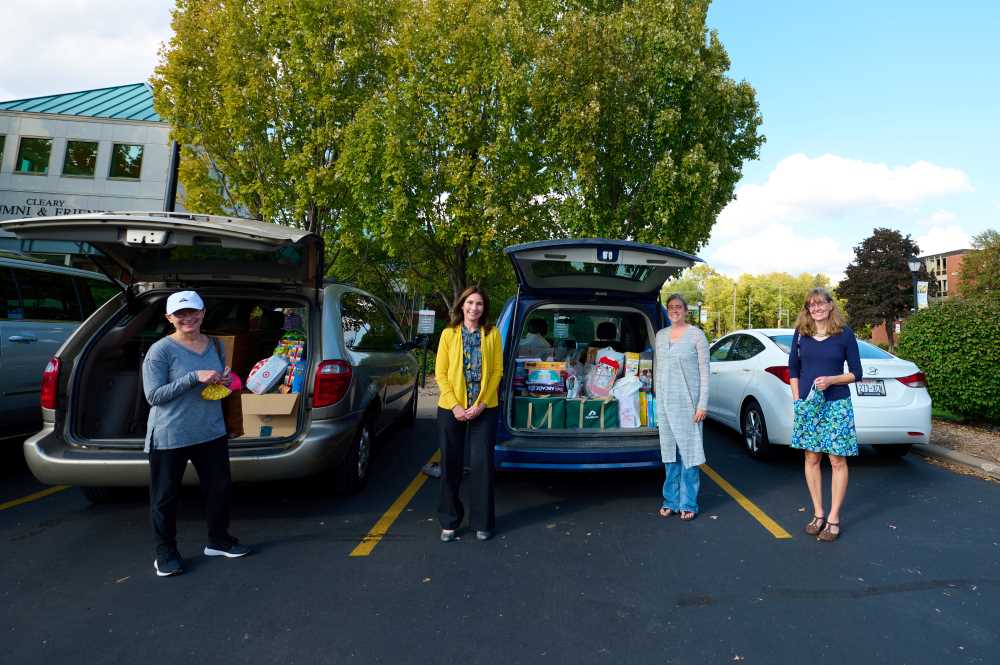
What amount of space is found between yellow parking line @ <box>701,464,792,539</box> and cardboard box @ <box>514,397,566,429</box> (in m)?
1.70

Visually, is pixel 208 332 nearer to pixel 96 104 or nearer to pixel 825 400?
pixel 825 400

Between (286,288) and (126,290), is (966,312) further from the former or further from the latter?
(126,290)

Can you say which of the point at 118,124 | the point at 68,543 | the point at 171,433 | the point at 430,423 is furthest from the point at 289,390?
the point at 118,124

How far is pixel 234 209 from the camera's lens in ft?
55.8

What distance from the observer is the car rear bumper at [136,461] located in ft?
12.0

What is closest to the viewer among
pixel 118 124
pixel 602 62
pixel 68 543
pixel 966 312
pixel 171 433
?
pixel 171 433

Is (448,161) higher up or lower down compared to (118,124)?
lower down

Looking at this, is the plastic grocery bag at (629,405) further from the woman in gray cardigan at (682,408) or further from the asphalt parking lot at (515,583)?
the asphalt parking lot at (515,583)

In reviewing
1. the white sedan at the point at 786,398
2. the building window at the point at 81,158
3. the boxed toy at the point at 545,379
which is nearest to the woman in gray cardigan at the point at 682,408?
the boxed toy at the point at 545,379

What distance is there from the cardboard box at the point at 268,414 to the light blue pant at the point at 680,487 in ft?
9.79

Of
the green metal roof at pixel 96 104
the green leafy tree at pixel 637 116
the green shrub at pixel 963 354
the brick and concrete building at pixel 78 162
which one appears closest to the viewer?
the green shrub at pixel 963 354

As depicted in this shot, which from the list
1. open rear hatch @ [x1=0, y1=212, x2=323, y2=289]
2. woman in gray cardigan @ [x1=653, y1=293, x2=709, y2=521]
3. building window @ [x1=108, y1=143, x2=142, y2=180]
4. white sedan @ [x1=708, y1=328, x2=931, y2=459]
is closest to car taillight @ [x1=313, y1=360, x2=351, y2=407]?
open rear hatch @ [x1=0, y1=212, x2=323, y2=289]

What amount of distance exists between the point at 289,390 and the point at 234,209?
586 inches

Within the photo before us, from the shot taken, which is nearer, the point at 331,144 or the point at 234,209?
the point at 331,144
